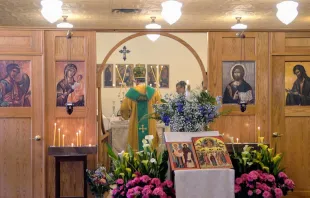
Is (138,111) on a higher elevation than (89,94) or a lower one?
lower

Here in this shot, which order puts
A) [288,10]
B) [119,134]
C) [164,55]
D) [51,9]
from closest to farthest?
1. [51,9]
2. [288,10]
3. [119,134]
4. [164,55]

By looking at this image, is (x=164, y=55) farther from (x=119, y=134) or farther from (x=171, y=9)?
(x=171, y=9)

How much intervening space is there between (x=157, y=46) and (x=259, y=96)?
5.52 meters

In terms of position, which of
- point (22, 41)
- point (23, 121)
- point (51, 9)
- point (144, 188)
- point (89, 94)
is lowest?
point (144, 188)

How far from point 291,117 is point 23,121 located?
381 cm

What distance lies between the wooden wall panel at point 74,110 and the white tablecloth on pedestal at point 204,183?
2842 mm

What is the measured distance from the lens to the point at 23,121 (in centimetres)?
583

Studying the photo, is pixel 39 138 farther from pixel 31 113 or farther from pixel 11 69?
pixel 11 69

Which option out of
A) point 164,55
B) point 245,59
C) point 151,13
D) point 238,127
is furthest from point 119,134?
point 245,59

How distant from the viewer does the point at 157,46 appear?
1114cm

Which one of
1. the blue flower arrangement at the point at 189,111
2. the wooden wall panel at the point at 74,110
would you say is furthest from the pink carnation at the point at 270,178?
the wooden wall panel at the point at 74,110

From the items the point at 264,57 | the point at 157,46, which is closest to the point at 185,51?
the point at 157,46

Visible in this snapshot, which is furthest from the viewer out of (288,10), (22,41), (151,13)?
(151,13)

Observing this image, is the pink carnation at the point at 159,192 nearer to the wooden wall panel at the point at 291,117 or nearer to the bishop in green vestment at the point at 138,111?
the wooden wall panel at the point at 291,117
